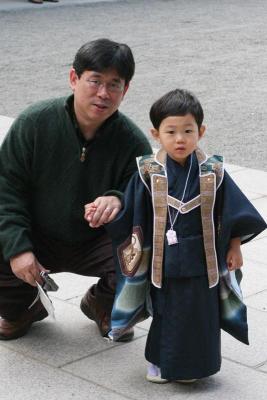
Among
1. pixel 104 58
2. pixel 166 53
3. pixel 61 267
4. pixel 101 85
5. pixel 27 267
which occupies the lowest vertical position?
pixel 166 53

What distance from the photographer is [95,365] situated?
3.76 m

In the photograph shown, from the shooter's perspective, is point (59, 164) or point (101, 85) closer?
point (101, 85)

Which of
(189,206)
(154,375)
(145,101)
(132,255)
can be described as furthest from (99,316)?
(145,101)

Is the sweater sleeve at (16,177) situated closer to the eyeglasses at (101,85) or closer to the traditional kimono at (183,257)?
the eyeglasses at (101,85)

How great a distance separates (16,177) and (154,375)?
3.14 ft

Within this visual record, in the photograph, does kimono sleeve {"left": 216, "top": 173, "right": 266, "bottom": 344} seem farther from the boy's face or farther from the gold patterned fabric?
the boy's face

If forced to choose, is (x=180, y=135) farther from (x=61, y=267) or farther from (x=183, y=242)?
(x=61, y=267)

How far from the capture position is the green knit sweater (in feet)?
12.6

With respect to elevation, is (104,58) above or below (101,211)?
above

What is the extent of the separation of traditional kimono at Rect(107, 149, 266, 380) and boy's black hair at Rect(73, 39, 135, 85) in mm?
389

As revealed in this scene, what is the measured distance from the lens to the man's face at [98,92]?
3.68 meters

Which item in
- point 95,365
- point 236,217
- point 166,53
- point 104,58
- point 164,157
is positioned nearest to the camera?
point 236,217

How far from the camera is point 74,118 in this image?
387 centimetres

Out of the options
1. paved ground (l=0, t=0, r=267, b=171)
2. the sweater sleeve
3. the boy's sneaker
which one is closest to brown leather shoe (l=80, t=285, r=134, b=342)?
the boy's sneaker
